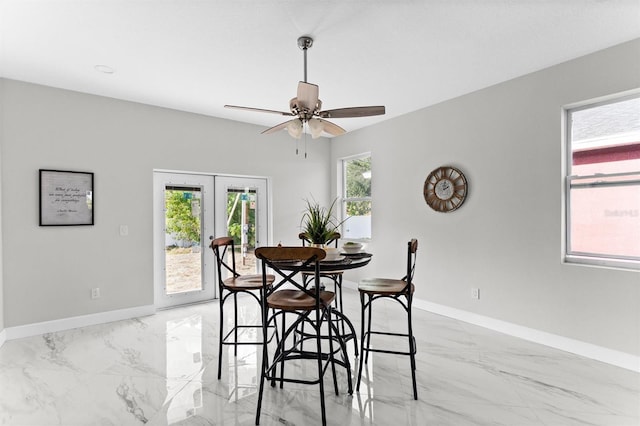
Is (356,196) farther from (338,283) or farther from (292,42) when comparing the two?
(292,42)

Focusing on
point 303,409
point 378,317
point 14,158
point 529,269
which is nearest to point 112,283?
point 14,158

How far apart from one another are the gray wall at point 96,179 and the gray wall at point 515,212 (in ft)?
9.24

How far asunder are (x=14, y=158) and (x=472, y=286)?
17.0 ft

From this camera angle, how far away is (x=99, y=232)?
385 centimetres

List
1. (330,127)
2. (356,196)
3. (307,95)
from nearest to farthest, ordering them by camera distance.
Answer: (307,95) < (330,127) < (356,196)

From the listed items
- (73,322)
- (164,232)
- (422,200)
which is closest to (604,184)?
(422,200)

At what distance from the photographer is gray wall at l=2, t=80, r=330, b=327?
338 centimetres

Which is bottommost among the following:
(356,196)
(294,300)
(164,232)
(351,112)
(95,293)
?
(95,293)

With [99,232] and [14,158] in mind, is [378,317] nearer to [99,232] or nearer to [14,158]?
[99,232]

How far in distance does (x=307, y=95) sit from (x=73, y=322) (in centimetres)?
363

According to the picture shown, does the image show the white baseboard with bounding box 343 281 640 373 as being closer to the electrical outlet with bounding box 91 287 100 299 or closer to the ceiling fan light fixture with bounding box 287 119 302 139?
the ceiling fan light fixture with bounding box 287 119 302 139

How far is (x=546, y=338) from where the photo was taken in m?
3.17

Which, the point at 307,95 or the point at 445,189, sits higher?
the point at 307,95

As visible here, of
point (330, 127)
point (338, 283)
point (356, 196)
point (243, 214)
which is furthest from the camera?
point (356, 196)
